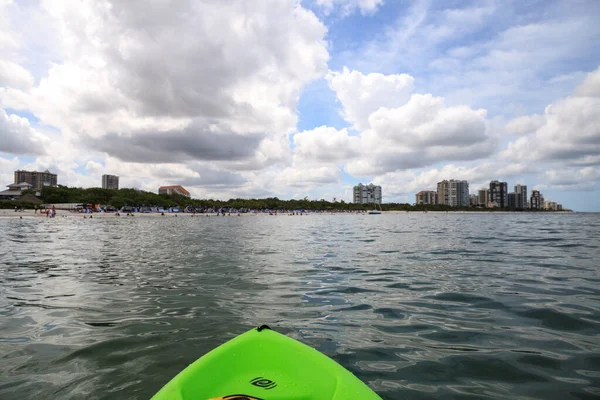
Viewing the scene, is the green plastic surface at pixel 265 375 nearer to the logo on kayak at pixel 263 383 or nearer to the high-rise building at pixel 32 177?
the logo on kayak at pixel 263 383

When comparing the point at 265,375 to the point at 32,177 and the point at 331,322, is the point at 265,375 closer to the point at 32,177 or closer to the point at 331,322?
the point at 331,322

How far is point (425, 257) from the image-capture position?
47.0 feet

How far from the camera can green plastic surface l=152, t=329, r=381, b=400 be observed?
2936mm

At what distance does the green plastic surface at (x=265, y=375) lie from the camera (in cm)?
294

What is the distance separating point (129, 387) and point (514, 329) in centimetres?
593

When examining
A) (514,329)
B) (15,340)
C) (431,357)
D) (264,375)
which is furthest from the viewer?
(514,329)

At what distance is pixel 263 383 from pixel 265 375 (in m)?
0.15

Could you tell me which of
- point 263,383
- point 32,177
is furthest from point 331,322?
point 32,177

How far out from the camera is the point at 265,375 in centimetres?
346

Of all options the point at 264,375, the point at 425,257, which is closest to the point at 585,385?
the point at 264,375

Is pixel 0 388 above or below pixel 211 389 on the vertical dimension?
below

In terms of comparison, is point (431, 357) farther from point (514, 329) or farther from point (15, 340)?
point (15, 340)

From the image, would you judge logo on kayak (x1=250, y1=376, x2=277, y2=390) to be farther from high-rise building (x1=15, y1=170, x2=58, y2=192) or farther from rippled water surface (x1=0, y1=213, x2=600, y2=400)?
high-rise building (x1=15, y1=170, x2=58, y2=192)

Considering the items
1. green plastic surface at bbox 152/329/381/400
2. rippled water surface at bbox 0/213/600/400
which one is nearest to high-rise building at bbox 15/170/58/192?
rippled water surface at bbox 0/213/600/400
